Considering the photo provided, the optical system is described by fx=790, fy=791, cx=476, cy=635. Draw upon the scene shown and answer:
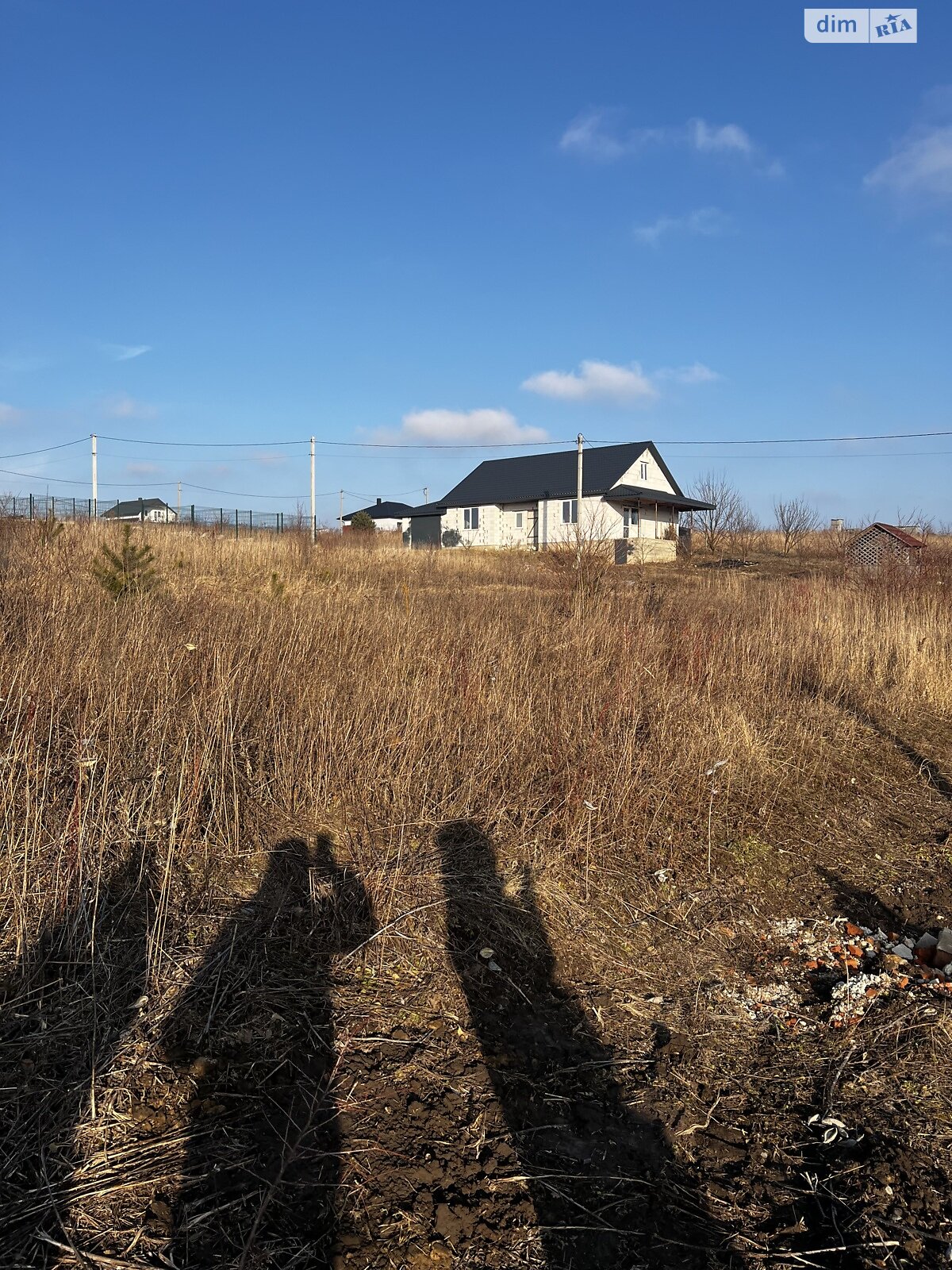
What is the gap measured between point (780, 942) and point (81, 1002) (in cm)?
279

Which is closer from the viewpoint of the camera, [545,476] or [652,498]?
[652,498]

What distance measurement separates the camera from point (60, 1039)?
227cm

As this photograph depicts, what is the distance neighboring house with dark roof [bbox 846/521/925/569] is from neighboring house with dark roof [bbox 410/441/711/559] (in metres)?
14.1

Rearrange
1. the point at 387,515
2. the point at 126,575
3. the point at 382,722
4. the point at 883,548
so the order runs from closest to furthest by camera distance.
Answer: the point at 382,722
the point at 126,575
the point at 883,548
the point at 387,515

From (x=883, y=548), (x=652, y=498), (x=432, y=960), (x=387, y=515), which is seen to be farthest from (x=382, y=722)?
(x=387, y=515)

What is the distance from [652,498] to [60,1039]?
35.8m

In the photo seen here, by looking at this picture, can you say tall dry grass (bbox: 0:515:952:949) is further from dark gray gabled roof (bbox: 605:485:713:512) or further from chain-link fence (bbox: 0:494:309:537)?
dark gray gabled roof (bbox: 605:485:713:512)

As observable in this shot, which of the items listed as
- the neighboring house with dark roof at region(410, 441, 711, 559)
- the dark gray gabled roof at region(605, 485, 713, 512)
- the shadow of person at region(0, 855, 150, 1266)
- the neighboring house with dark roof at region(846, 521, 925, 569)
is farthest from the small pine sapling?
the dark gray gabled roof at region(605, 485, 713, 512)

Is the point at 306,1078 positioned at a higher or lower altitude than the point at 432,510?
lower

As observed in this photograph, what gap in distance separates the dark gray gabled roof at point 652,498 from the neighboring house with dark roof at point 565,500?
4 centimetres

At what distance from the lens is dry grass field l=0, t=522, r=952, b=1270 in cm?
191

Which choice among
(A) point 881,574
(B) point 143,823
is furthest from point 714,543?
(B) point 143,823

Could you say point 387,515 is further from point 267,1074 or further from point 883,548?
point 267,1074

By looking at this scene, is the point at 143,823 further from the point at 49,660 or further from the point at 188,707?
the point at 49,660
